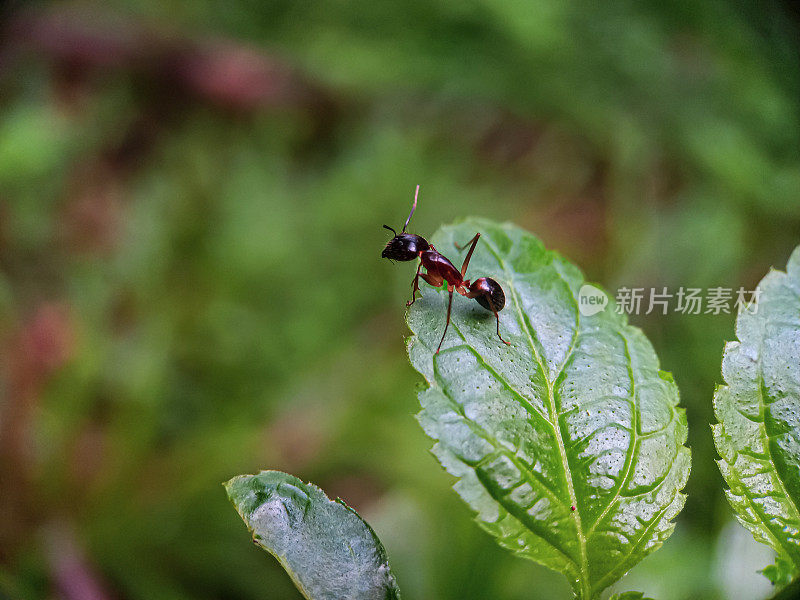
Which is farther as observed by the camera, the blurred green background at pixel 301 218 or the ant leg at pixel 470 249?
the blurred green background at pixel 301 218

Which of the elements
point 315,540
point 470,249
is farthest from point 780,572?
point 470,249

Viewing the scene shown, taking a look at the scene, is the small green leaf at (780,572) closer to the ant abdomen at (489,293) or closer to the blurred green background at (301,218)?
the ant abdomen at (489,293)

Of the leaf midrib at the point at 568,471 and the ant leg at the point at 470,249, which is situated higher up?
the ant leg at the point at 470,249

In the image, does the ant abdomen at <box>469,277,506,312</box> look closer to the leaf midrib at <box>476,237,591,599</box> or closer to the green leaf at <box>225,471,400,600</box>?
the leaf midrib at <box>476,237,591,599</box>

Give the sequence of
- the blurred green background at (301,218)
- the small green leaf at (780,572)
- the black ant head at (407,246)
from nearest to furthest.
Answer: the small green leaf at (780,572) < the black ant head at (407,246) < the blurred green background at (301,218)

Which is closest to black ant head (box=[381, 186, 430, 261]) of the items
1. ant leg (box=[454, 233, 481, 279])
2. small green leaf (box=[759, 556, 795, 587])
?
ant leg (box=[454, 233, 481, 279])

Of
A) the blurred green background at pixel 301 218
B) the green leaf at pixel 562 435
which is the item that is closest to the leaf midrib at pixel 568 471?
the green leaf at pixel 562 435

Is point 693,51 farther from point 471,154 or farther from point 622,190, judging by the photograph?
point 471,154
